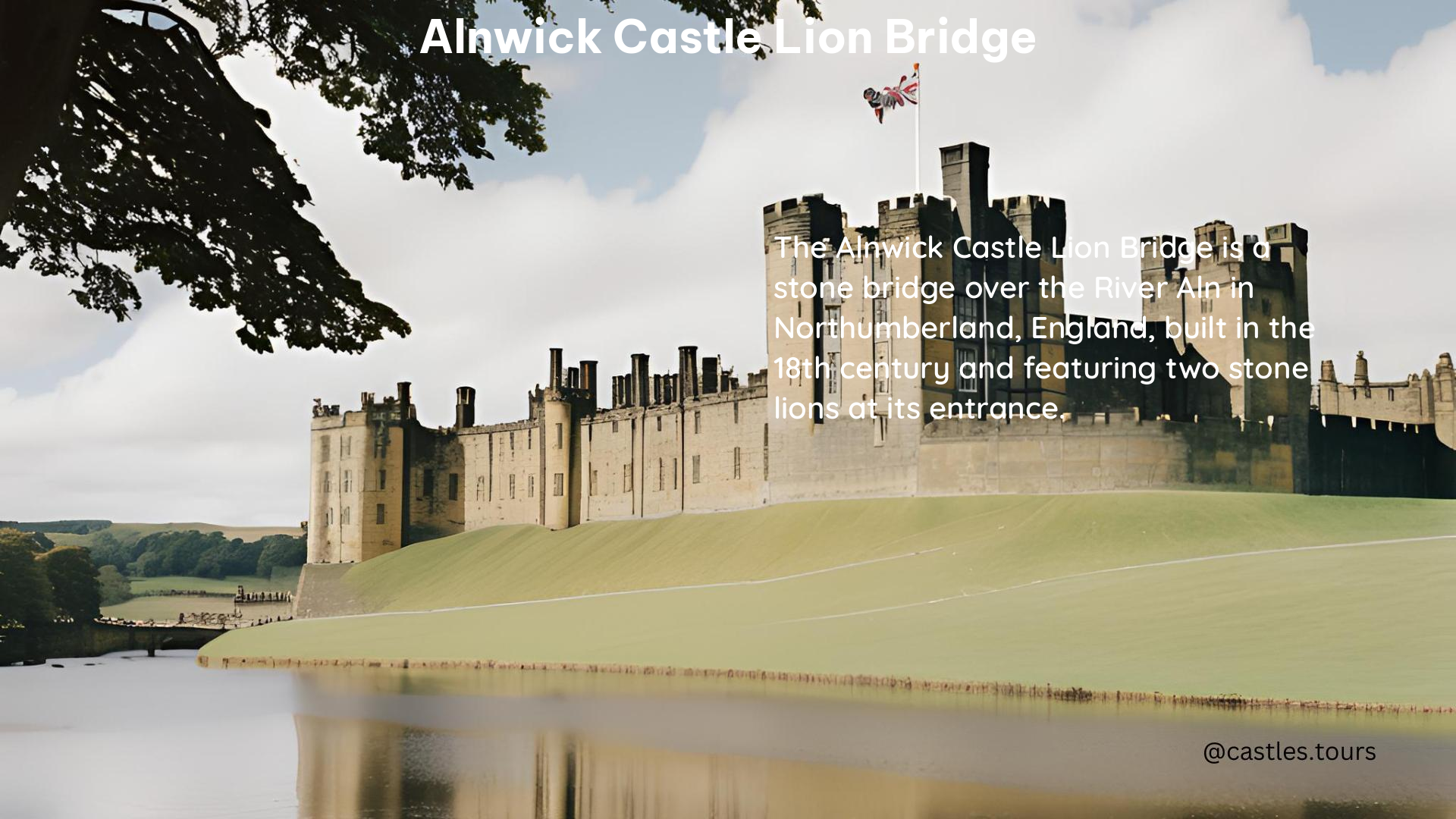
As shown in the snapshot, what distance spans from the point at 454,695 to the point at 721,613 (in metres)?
20.3

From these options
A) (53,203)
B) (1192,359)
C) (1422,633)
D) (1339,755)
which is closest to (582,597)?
(1192,359)

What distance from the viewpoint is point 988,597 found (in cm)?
6081

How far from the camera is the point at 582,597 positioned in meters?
81.4

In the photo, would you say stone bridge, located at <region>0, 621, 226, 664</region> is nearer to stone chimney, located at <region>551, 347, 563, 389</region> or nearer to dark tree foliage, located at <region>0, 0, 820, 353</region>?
stone chimney, located at <region>551, 347, 563, 389</region>

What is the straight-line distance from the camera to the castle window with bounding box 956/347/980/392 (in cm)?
8637

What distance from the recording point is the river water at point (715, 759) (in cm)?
2506

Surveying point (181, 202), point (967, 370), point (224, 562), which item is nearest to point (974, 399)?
point (967, 370)

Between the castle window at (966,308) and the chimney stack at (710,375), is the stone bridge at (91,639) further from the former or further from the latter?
the castle window at (966,308)

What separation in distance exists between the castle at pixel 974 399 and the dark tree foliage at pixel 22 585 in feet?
104

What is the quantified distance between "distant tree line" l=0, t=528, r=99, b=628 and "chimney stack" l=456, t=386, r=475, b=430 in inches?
1156

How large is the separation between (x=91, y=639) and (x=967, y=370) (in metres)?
57.1

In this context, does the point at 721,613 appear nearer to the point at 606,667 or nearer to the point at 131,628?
the point at 606,667

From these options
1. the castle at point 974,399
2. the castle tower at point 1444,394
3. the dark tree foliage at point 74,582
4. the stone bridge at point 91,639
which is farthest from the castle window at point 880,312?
the dark tree foliage at point 74,582

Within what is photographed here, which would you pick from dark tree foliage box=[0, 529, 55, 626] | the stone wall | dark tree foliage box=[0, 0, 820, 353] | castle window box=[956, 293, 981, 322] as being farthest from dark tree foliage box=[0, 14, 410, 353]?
dark tree foliage box=[0, 529, 55, 626]
